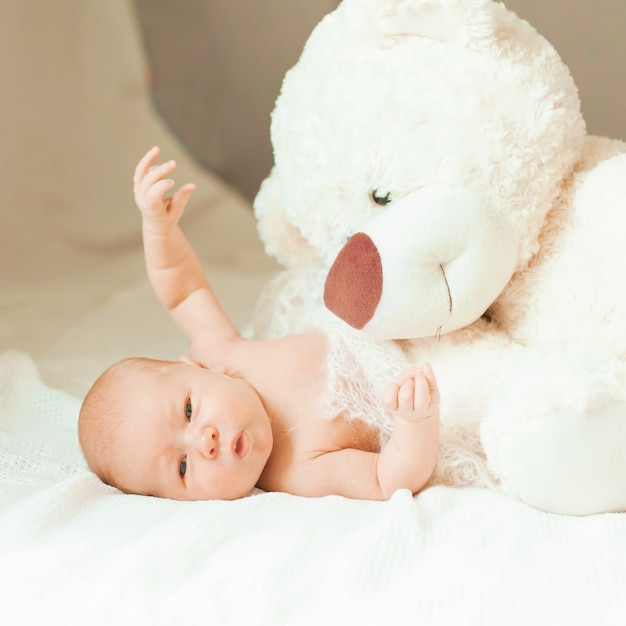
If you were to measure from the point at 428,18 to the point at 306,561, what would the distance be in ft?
1.77

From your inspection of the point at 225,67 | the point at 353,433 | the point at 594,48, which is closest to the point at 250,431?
the point at 353,433

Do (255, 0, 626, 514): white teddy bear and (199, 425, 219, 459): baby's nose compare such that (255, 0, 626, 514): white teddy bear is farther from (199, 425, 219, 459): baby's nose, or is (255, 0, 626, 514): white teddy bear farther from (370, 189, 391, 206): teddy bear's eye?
(199, 425, 219, 459): baby's nose

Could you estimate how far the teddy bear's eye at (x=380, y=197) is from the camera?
89 cm

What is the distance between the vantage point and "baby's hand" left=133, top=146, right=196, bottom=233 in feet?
3.47

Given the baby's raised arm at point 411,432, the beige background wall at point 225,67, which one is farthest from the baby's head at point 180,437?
the beige background wall at point 225,67

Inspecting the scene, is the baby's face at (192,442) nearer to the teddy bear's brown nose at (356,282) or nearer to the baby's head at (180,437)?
the baby's head at (180,437)

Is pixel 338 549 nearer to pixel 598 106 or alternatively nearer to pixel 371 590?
pixel 371 590

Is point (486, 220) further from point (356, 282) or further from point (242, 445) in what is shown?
point (242, 445)

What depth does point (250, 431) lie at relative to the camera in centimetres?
92

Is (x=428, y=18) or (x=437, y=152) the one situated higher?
(x=428, y=18)

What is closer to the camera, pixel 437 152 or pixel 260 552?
pixel 260 552

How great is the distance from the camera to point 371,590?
2.28 feet

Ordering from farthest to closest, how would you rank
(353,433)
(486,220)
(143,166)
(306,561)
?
1. (143,166)
2. (353,433)
3. (486,220)
4. (306,561)

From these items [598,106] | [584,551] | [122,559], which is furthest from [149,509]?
[598,106]
